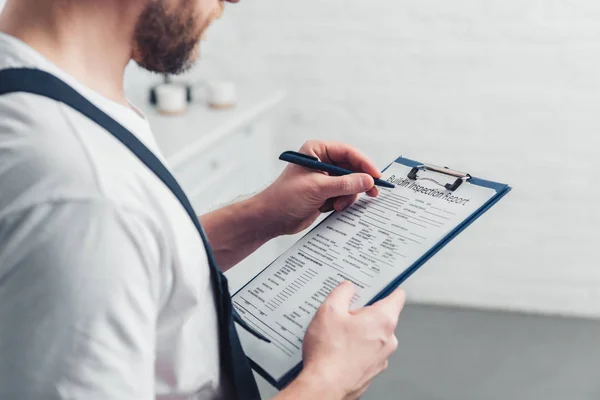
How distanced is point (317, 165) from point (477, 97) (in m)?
1.22

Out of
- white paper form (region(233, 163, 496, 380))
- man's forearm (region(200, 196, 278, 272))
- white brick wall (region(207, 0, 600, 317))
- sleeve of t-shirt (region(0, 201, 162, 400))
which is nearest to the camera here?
sleeve of t-shirt (region(0, 201, 162, 400))

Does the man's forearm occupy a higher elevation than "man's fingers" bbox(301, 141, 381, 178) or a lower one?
lower

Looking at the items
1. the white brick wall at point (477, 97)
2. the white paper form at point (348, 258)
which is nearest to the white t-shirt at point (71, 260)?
the white paper form at point (348, 258)

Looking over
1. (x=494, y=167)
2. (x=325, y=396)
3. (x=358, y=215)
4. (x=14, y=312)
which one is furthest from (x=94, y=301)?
(x=494, y=167)

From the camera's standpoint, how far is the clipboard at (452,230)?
2.04 feet

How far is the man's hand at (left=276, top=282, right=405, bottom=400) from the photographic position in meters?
0.58

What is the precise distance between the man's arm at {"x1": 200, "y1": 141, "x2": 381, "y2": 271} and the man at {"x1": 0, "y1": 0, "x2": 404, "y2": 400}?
24cm

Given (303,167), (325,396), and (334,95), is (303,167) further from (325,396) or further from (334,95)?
(334,95)

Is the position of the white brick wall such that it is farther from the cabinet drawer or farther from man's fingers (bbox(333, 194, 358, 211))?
man's fingers (bbox(333, 194, 358, 211))

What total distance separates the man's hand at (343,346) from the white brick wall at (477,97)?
1.37m

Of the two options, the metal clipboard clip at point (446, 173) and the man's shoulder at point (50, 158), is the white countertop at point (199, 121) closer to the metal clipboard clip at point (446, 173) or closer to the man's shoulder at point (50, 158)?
the metal clipboard clip at point (446, 173)

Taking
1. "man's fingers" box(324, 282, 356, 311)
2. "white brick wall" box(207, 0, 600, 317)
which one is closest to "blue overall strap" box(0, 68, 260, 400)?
"man's fingers" box(324, 282, 356, 311)

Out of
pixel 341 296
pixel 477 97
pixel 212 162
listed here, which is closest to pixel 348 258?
pixel 341 296

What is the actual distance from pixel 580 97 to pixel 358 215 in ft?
4.52
